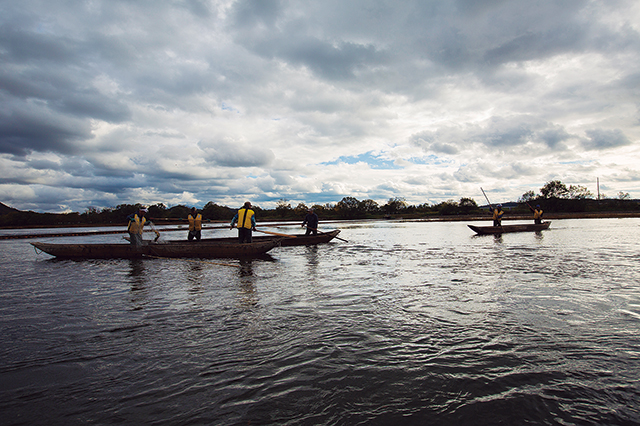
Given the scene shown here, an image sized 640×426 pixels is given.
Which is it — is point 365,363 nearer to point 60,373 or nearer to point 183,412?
point 183,412

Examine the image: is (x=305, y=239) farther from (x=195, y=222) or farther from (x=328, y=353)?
(x=328, y=353)

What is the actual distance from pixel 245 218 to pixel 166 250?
15.4ft

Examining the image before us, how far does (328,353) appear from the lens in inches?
191

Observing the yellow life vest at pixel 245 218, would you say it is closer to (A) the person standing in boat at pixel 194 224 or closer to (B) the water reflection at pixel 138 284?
(A) the person standing in boat at pixel 194 224

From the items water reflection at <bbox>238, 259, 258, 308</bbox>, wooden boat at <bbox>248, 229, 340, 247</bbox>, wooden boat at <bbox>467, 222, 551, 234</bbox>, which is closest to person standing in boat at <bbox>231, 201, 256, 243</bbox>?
water reflection at <bbox>238, 259, 258, 308</bbox>

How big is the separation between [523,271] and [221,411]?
36.9ft

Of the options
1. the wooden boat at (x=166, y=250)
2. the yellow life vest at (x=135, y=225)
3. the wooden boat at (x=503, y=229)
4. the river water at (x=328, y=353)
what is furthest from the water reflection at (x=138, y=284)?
the wooden boat at (x=503, y=229)

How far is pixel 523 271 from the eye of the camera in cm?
1112

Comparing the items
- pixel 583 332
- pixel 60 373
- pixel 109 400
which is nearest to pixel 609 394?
pixel 583 332

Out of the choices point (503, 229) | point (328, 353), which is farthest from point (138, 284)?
point (503, 229)

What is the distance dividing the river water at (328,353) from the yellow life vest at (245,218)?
7.24 meters

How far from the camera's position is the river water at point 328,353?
3.46 metres

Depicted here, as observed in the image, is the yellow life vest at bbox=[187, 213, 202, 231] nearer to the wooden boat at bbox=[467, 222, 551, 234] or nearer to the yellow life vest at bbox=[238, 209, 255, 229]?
the yellow life vest at bbox=[238, 209, 255, 229]

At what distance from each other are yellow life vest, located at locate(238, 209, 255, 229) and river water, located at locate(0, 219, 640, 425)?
7241 mm
